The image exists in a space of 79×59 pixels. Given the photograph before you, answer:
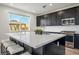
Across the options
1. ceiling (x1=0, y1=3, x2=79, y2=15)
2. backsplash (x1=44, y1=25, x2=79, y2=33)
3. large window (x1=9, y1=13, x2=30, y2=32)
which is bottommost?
backsplash (x1=44, y1=25, x2=79, y2=33)

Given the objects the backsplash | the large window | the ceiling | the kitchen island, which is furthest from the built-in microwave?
the large window

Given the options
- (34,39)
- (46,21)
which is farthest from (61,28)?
(34,39)

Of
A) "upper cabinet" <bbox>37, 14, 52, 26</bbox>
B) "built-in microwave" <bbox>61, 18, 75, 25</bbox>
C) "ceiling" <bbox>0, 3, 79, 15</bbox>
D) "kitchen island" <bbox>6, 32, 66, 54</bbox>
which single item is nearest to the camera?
"kitchen island" <bbox>6, 32, 66, 54</bbox>

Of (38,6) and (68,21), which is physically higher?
(38,6)

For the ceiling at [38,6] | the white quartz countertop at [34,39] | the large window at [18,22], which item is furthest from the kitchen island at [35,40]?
the ceiling at [38,6]

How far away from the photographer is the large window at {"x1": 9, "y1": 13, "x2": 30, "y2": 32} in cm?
129

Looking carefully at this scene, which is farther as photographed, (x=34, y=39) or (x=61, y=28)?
(x=61, y=28)

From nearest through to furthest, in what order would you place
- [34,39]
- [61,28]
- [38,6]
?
1. [38,6]
2. [34,39]
3. [61,28]

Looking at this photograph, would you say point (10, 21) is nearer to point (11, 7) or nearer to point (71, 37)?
point (11, 7)

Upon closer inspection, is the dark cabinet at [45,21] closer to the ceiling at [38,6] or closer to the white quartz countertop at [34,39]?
the ceiling at [38,6]

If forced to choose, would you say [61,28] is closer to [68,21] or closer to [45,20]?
[68,21]

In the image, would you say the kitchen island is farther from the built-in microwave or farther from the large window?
the built-in microwave

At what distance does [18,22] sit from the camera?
54.4 inches

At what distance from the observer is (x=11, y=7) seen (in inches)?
48.2
